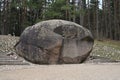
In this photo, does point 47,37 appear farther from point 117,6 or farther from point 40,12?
point 117,6

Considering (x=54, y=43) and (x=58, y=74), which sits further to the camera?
(x=54, y=43)

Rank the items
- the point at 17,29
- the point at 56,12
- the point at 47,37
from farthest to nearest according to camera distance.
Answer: the point at 17,29 < the point at 56,12 < the point at 47,37

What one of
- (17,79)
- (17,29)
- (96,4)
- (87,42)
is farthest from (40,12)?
(17,79)

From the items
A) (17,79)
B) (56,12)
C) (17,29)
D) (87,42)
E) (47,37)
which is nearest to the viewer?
(17,79)

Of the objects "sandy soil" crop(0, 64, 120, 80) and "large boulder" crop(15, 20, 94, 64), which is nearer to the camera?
"sandy soil" crop(0, 64, 120, 80)

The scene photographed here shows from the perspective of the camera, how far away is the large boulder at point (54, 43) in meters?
16.6

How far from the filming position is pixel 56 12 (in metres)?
38.1

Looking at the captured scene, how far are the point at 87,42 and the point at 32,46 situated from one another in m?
3.50

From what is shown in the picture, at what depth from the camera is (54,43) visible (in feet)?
54.1

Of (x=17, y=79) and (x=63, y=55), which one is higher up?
(x=17, y=79)

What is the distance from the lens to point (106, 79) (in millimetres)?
8875

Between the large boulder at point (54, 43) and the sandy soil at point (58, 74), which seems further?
the large boulder at point (54, 43)

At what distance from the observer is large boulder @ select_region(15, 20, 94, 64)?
16.6 m

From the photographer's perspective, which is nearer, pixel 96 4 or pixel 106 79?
pixel 106 79
